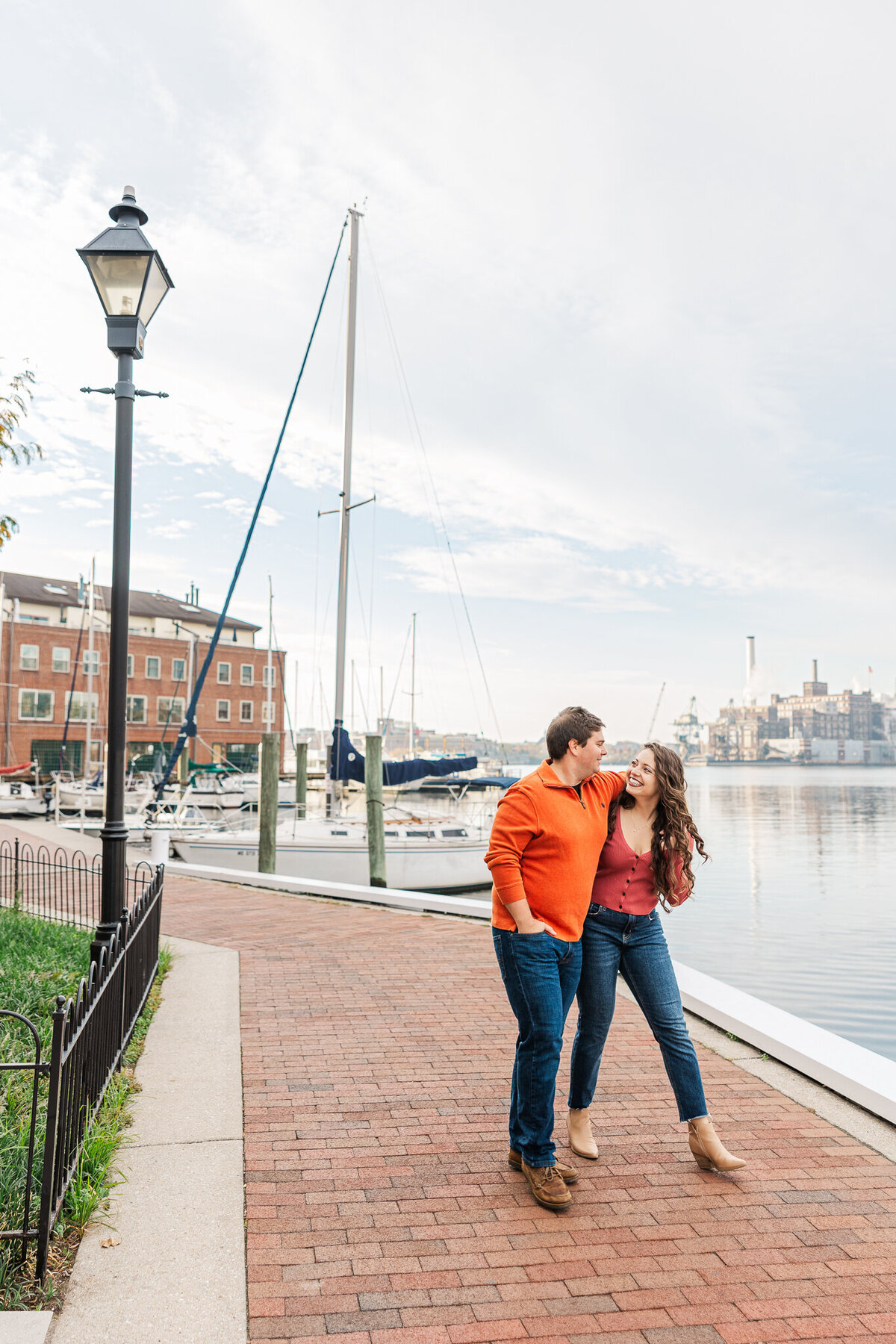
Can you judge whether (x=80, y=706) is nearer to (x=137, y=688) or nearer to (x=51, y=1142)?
(x=137, y=688)

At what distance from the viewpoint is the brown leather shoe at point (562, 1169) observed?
13.2ft

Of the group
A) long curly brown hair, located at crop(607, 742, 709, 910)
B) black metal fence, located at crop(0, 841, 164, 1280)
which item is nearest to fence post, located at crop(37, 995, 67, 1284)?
black metal fence, located at crop(0, 841, 164, 1280)

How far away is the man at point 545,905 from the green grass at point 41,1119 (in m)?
1.82

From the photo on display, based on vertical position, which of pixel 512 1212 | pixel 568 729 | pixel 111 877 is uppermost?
pixel 568 729

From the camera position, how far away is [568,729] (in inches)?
157

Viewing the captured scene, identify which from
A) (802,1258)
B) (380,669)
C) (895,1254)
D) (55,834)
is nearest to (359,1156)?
(802,1258)

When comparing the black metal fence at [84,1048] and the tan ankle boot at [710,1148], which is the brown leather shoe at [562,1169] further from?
the black metal fence at [84,1048]

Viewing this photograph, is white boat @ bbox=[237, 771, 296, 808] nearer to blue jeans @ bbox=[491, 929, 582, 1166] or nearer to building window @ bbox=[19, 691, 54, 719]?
building window @ bbox=[19, 691, 54, 719]

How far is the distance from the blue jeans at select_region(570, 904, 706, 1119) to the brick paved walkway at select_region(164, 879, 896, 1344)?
41cm

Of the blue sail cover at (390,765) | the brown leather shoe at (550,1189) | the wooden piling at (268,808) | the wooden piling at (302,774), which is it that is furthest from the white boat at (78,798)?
the brown leather shoe at (550,1189)

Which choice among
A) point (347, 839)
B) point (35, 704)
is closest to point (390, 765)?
point (347, 839)

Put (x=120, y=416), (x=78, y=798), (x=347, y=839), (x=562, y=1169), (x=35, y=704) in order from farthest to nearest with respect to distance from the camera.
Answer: (x=35, y=704), (x=78, y=798), (x=347, y=839), (x=120, y=416), (x=562, y=1169)

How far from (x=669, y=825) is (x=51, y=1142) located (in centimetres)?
277

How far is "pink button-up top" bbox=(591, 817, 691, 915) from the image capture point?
4.21 m
